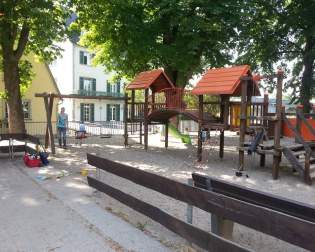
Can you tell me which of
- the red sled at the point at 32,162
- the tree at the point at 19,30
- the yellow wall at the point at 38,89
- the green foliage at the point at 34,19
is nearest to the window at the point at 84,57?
the yellow wall at the point at 38,89

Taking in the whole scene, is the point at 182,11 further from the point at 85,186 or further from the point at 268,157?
the point at 85,186

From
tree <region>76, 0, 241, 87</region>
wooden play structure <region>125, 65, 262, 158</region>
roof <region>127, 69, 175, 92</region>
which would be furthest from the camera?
tree <region>76, 0, 241, 87</region>

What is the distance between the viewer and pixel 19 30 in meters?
18.1

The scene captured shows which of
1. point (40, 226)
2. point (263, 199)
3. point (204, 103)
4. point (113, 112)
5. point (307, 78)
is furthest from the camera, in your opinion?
point (113, 112)

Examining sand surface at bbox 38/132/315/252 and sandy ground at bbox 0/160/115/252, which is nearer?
sandy ground at bbox 0/160/115/252

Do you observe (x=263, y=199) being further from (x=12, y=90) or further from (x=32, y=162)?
(x=12, y=90)

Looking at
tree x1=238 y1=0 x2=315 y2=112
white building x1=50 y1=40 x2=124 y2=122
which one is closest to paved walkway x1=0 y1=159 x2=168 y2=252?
tree x1=238 y1=0 x2=315 y2=112

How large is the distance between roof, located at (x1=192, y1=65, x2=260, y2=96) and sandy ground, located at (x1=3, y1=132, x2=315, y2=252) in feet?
8.47

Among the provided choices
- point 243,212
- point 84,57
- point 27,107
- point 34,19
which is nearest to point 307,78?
point 34,19

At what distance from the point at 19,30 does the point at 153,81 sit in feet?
23.0

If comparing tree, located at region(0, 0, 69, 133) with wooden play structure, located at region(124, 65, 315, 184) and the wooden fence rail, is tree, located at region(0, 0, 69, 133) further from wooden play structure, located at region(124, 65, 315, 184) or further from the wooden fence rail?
the wooden fence rail

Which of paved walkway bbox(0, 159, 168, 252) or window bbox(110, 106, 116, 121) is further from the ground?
window bbox(110, 106, 116, 121)

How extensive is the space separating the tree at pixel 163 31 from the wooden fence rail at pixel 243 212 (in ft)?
46.5

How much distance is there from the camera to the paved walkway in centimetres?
497
